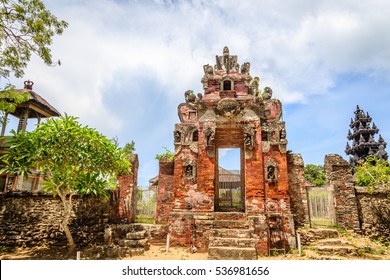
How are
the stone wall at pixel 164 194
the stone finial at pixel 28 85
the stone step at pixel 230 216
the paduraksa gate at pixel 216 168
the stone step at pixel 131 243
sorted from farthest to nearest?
the stone finial at pixel 28 85, the stone wall at pixel 164 194, the stone step at pixel 230 216, the paduraksa gate at pixel 216 168, the stone step at pixel 131 243

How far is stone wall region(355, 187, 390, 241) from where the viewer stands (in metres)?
10.3

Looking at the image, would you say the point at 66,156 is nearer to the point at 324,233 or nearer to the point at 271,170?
the point at 271,170

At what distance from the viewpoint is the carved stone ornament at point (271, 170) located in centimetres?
1028

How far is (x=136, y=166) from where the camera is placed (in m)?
11.9

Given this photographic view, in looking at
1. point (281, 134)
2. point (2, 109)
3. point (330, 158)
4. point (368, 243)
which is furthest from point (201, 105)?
point (368, 243)

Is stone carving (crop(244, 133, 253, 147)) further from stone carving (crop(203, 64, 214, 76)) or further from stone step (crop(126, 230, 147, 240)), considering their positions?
stone step (crop(126, 230, 147, 240))

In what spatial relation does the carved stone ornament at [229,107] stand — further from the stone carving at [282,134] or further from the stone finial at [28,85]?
the stone finial at [28,85]

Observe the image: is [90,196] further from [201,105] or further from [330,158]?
[330,158]

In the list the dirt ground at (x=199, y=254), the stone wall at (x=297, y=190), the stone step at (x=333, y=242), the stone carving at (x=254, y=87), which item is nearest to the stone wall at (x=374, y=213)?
the dirt ground at (x=199, y=254)

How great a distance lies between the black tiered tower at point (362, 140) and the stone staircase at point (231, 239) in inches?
1114

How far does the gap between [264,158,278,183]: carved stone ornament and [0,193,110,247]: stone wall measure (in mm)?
6608

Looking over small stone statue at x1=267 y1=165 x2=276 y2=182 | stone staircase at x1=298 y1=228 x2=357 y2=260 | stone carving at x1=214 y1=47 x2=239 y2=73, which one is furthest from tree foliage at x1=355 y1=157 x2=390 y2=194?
stone carving at x1=214 y1=47 x2=239 y2=73

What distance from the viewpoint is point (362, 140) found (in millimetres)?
32250

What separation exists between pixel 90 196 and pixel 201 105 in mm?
6020
